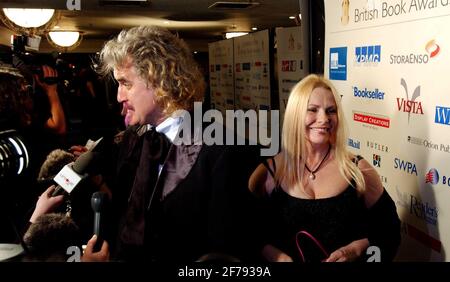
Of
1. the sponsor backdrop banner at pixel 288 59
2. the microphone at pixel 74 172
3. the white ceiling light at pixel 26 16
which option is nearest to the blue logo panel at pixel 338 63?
the sponsor backdrop banner at pixel 288 59

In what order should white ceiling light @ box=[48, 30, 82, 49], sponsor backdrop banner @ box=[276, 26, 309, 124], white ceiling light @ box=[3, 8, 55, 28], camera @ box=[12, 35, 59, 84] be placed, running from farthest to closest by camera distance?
sponsor backdrop banner @ box=[276, 26, 309, 124]
white ceiling light @ box=[48, 30, 82, 49]
white ceiling light @ box=[3, 8, 55, 28]
camera @ box=[12, 35, 59, 84]

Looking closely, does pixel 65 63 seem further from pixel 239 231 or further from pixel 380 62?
pixel 380 62

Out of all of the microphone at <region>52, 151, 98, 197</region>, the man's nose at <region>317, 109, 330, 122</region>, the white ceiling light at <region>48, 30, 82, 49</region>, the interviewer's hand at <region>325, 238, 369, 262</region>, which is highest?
the white ceiling light at <region>48, 30, 82, 49</region>

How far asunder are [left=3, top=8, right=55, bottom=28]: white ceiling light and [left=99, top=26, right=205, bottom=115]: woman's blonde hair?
70 centimetres

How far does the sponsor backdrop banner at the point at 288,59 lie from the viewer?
2.49 meters

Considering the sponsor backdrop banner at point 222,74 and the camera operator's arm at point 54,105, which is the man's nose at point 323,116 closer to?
the camera operator's arm at point 54,105

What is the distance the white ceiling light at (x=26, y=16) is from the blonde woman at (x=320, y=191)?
3.51 ft

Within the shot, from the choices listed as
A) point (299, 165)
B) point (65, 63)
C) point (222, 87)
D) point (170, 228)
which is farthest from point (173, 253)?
point (222, 87)

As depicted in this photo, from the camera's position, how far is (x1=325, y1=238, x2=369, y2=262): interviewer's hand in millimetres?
1048

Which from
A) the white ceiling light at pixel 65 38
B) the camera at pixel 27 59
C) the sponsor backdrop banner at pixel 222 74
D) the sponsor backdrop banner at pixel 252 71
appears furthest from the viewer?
the sponsor backdrop banner at pixel 222 74

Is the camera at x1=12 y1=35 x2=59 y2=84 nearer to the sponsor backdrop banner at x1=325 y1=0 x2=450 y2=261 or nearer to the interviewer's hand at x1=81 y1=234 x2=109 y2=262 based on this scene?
the interviewer's hand at x1=81 y1=234 x2=109 y2=262

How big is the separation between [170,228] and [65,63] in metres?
0.92

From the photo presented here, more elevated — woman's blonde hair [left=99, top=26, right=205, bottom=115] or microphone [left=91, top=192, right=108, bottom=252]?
woman's blonde hair [left=99, top=26, right=205, bottom=115]

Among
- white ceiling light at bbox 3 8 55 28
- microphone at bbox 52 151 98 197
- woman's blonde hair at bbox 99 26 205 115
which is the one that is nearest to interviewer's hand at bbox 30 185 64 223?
microphone at bbox 52 151 98 197
